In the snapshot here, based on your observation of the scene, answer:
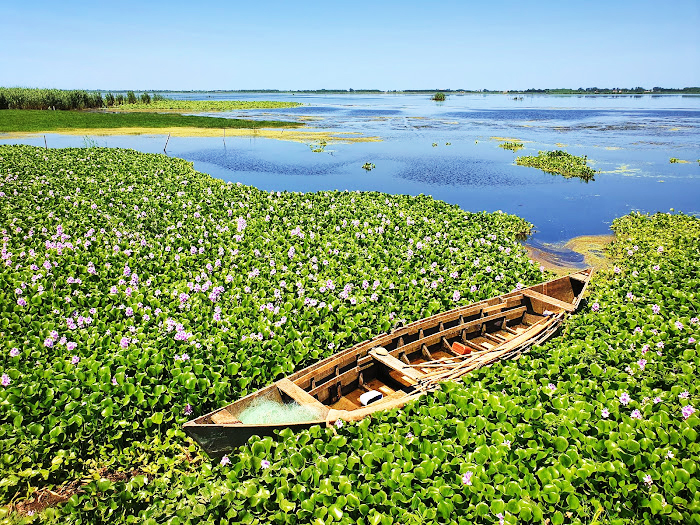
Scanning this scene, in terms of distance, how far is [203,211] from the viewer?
40.7ft

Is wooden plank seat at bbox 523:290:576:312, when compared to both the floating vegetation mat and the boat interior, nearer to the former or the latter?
the boat interior

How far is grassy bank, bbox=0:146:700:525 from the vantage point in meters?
3.87

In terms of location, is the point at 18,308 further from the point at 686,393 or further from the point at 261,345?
the point at 686,393

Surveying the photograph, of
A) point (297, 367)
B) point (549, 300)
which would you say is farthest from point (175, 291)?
point (549, 300)

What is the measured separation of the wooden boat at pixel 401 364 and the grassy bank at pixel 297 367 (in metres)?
0.26

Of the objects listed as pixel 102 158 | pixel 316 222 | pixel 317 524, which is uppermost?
pixel 102 158

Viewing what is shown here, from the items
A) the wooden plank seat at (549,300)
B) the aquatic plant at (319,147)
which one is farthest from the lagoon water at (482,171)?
the wooden plank seat at (549,300)

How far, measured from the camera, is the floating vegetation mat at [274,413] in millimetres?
4949

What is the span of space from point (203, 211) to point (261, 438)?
8.94 meters

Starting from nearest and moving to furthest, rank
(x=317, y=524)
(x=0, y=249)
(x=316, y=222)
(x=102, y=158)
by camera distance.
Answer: (x=317, y=524) → (x=0, y=249) → (x=316, y=222) → (x=102, y=158)

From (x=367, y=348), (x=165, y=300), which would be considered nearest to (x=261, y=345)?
(x=367, y=348)

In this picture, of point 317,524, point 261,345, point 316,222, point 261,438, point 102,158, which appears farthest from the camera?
point 102,158

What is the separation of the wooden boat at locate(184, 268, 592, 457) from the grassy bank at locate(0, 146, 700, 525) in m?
0.26

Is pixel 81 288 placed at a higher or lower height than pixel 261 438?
higher
